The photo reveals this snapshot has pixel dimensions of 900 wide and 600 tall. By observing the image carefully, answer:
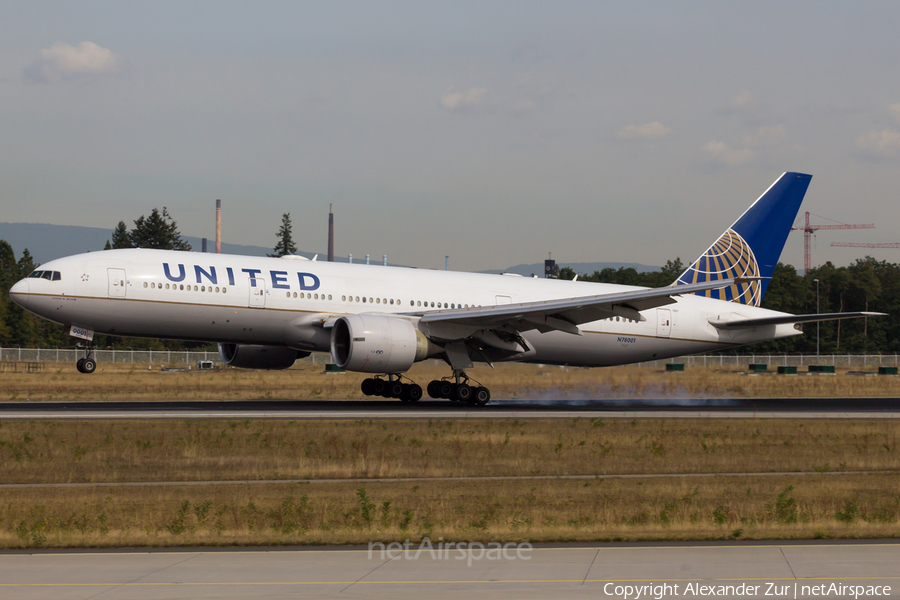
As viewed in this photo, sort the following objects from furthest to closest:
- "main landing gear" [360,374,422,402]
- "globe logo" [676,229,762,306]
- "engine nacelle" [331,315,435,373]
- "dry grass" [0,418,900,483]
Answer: "globe logo" [676,229,762,306] < "main landing gear" [360,374,422,402] < "engine nacelle" [331,315,435,373] < "dry grass" [0,418,900,483]

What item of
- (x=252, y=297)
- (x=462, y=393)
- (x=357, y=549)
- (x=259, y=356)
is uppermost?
(x=252, y=297)

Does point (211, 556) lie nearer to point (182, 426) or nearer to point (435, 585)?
point (435, 585)

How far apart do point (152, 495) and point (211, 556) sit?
556 centimetres

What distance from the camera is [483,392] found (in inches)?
1221

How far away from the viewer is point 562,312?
29969 millimetres

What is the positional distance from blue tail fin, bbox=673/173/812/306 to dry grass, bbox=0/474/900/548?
22729 mm

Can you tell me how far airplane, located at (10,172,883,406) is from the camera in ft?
93.7

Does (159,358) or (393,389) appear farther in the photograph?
(159,358)

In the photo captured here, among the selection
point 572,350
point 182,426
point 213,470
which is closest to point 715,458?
point 213,470

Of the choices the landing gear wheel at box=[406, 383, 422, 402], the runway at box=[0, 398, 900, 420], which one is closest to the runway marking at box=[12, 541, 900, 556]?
the runway at box=[0, 398, 900, 420]

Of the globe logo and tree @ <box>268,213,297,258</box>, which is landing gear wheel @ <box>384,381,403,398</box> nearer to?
the globe logo

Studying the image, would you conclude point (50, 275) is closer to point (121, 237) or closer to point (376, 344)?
point (376, 344)

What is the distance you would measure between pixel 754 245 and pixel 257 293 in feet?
70.2

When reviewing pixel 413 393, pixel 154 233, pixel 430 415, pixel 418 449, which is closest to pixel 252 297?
pixel 413 393
